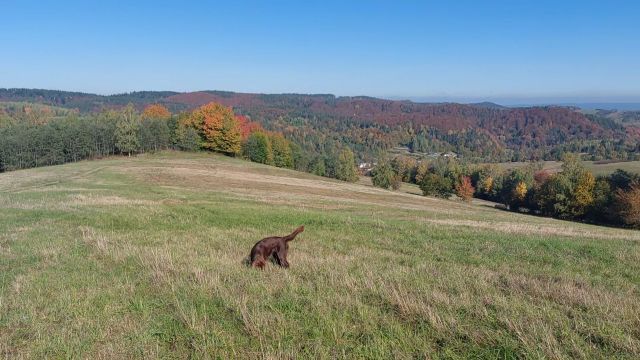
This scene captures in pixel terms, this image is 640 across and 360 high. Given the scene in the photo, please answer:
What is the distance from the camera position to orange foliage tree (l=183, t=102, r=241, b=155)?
8894 centimetres

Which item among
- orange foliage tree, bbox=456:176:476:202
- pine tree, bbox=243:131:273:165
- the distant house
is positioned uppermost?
pine tree, bbox=243:131:273:165

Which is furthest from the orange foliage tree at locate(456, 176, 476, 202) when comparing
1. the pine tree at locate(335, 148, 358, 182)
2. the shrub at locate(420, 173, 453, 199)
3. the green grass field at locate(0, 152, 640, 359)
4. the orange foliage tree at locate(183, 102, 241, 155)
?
the green grass field at locate(0, 152, 640, 359)

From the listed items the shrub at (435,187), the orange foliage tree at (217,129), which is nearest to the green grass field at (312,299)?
the orange foliage tree at (217,129)

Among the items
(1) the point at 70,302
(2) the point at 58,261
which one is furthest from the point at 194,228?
(1) the point at 70,302

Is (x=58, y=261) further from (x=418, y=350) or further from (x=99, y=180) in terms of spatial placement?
(x=99, y=180)

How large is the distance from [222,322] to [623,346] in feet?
16.2

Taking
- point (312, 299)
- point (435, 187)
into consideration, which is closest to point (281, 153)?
point (435, 187)

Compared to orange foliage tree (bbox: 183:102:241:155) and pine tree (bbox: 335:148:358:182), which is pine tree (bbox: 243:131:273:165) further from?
pine tree (bbox: 335:148:358:182)

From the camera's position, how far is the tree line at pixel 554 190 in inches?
2694

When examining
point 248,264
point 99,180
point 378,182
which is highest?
point 248,264

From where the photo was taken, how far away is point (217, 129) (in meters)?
88.9

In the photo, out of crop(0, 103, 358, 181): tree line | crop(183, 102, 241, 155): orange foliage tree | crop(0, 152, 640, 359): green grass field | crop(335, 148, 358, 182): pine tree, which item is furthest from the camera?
crop(335, 148, 358, 182): pine tree

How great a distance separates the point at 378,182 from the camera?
113625 mm

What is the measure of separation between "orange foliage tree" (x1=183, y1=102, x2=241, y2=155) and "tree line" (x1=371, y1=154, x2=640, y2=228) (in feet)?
132
